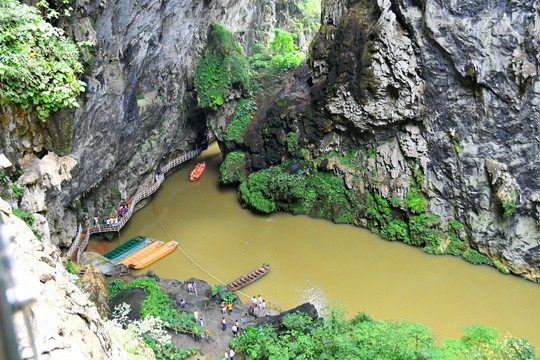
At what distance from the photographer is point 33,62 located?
9227 millimetres

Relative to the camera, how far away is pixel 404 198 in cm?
1806

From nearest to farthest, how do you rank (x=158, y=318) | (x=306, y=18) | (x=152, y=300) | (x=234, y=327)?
(x=158, y=318) < (x=234, y=327) < (x=152, y=300) < (x=306, y=18)

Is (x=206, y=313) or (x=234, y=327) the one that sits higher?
(x=234, y=327)

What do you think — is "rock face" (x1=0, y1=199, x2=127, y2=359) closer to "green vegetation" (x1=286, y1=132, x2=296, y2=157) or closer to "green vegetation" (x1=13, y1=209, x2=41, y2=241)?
"green vegetation" (x1=13, y1=209, x2=41, y2=241)

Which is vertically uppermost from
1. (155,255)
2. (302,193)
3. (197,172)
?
(197,172)

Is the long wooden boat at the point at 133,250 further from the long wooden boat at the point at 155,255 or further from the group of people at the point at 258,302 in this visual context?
the group of people at the point at 258,302

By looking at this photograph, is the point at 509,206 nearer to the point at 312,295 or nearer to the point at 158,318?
the point at 312,295

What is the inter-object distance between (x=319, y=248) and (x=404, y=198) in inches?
174

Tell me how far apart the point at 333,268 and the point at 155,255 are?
7.56m

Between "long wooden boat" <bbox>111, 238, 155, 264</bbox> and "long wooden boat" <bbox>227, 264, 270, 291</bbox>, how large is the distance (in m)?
4.82

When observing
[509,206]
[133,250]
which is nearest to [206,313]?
[133,250]

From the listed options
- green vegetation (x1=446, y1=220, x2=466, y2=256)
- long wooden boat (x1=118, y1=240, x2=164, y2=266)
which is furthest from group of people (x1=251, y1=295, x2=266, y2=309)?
green vegetation (x1=446, y1=220, x2=466, y2=256)

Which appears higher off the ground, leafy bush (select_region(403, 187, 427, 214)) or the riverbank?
leafy bush (select_region(403, 187, 427, 214))

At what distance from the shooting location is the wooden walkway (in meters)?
16.4
